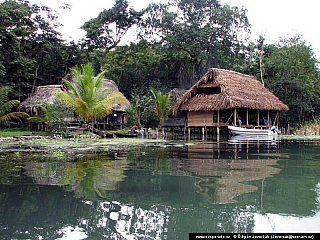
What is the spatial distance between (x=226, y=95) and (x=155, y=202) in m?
15.5

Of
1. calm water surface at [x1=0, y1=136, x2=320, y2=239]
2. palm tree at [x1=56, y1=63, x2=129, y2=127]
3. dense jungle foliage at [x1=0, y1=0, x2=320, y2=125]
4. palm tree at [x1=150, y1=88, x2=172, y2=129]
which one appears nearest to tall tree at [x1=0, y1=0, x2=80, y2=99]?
dense jungle foliage at [x1=0, y1=0, x2=320, y2=125]

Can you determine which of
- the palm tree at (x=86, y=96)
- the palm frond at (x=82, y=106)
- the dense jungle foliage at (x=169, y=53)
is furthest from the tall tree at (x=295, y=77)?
the palm frond at (x=82, y=106)

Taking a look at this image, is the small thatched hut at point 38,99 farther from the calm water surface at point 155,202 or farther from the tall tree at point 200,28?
the calm water surface at point 155,202

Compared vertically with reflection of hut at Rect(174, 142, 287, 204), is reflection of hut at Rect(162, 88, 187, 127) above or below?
above

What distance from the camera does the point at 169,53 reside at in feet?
87.2

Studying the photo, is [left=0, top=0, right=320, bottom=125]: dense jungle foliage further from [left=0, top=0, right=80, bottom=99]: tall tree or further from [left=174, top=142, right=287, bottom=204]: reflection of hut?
[left=174, top=142, right=287, bottom=204]: reflection of hut

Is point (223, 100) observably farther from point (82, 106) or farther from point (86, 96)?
point (82, 106)

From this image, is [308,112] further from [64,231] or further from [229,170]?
[64,231]

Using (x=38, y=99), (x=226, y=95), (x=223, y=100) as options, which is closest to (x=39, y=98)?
(x=38, y=99)

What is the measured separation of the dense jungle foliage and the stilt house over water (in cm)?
389

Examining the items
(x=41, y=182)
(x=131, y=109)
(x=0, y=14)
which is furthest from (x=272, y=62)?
(x=41, y=182)

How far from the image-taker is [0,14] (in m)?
16.7

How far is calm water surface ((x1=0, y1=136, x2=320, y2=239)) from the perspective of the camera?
7.34ft

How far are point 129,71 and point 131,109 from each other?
7401 millimetres
